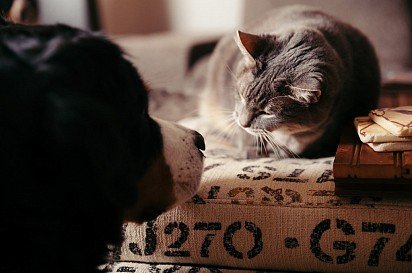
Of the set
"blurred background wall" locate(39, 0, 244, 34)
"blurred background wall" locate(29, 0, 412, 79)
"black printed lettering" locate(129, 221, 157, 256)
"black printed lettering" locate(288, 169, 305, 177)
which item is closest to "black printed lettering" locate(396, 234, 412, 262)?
"black printed lettering" locate(288, 169, 305, 177)

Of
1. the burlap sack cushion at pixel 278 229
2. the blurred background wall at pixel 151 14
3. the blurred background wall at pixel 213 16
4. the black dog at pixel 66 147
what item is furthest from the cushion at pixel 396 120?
the blurred background wall at pixel 151 14

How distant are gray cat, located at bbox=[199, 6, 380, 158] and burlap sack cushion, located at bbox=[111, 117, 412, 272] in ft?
0.92

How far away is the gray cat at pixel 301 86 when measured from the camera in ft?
4.94

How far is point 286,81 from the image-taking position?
1518 mm

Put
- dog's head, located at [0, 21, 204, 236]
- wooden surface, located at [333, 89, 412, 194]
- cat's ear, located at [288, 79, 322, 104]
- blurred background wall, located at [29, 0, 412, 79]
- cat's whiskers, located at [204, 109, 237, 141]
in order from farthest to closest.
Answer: blurred background wall, located at [29, 0, 412, 79]
cat's whiskers, located at [204, 109, 237, 141]
cat's ear, located at [288, 79, 322, 104]
wooden surface, located at [333, 89, 412, 194]
dog's head, located at [0, 21, 204, 236]

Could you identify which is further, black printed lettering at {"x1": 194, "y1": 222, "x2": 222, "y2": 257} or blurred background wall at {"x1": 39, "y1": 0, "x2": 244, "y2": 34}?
blurred background wall at {"x1": 39, "y1": 0, "x2": 244, "y2": 34}

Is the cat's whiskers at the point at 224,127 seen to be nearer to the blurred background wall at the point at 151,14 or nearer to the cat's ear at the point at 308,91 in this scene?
the cat's ear at the point at 308,91

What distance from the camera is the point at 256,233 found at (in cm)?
120

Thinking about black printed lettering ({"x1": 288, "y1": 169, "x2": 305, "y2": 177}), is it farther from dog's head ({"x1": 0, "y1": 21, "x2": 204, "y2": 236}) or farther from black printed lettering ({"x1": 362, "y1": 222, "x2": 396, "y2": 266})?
dog's head ({"x1": 0, "y1": 21, "x2": 204, "y2": 236})

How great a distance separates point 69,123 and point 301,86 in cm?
75

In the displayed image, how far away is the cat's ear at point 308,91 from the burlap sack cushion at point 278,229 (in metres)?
0.24

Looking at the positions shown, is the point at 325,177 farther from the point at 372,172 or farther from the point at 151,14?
the point at 151,14

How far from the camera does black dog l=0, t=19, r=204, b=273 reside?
2.95ft

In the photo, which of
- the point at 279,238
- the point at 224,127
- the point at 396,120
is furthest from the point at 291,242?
the point at 224,127
